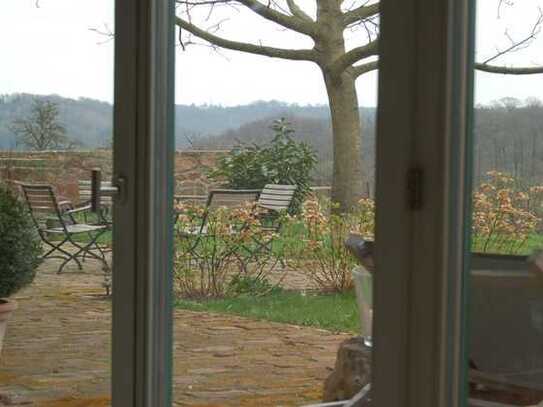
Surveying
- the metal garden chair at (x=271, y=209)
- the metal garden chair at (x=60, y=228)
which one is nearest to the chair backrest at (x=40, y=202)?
the metal garden chair at (x=60, y=228)

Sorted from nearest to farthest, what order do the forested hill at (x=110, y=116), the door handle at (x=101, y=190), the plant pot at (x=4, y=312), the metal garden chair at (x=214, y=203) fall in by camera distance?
the forested hill at (x=110, y=116) → the metal garden chair at (x=214, y=203) → the door handle at (x=101, y=190) → the plant pot at (x=4, y=312)

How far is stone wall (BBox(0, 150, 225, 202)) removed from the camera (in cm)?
222

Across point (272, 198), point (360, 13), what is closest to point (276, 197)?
point (272, 198)

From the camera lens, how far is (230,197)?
2195 mm

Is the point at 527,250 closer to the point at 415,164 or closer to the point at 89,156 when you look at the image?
the point at 415,164

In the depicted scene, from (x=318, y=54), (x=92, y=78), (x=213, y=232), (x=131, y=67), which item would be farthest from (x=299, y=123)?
(x=92, y=78)

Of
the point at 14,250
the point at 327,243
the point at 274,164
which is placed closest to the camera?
the point at 327,243

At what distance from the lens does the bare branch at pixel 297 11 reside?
196cm

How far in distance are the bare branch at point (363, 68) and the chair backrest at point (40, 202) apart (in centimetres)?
108

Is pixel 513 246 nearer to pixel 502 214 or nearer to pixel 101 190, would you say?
pixel 502 214

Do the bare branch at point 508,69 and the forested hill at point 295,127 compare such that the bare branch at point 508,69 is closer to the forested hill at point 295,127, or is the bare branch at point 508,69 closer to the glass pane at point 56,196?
the forested hill at point 295,127

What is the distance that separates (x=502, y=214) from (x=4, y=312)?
154 cm

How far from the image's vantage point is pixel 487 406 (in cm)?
161

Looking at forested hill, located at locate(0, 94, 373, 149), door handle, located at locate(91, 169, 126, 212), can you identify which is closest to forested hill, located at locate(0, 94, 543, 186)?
forested hill, located at locate(0, 94, 373, 149)
